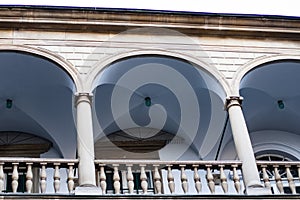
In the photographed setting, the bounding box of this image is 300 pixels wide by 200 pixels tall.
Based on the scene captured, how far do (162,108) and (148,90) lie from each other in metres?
0.57

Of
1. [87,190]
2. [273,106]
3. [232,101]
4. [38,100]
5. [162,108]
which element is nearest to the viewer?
[87,190]

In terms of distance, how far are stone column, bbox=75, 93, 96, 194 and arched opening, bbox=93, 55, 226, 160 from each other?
3.37 ft

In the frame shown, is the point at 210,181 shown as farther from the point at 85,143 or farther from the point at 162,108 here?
the point at 162,108

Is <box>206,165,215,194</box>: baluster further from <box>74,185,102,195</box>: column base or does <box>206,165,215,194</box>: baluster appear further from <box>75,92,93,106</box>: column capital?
<box>75,92,93,106</box>: column capital

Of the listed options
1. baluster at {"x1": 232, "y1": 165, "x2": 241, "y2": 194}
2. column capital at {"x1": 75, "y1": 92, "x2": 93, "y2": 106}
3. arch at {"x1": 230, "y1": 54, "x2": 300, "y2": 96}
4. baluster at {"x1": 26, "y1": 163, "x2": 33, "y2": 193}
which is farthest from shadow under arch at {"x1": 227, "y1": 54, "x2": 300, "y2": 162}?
baluster at {"x1": 26, "y1": 163, "x2": 33, "y2": 193}

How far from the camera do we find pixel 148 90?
34.1ft

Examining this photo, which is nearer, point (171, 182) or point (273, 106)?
point (171, 182)

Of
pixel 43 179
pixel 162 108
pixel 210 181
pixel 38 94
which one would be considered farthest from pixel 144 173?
pixel 38 94

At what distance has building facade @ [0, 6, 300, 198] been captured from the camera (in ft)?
30.1

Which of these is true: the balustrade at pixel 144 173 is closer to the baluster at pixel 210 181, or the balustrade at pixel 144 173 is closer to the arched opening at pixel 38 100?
the baluster at pixel 210 181

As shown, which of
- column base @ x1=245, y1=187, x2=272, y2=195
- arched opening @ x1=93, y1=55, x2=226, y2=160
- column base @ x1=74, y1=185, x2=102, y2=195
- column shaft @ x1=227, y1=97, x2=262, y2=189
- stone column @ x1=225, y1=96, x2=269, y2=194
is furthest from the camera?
arched opening @ x1=93, y1=55, x2=226, y2=160

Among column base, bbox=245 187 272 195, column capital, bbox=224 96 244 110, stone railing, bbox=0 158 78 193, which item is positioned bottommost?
column base, bbox=245 187 272 195

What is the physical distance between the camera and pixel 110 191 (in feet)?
31.5

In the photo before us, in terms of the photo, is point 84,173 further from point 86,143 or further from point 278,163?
point 278,163
